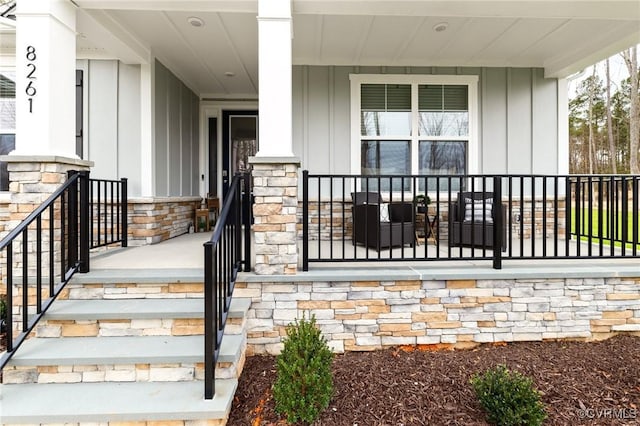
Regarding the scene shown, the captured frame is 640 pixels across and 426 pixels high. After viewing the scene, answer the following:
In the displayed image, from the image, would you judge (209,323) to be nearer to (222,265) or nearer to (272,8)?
(222,265)

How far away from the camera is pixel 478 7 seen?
324 centimetres

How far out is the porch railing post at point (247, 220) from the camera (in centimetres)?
294

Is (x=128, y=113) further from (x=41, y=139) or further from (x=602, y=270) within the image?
(x=602, y=270)

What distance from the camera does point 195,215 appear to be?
6309 mm

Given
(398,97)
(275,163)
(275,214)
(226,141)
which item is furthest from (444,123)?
(226,141)

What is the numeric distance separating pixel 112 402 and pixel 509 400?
2.27 m

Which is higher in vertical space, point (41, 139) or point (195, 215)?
point (41, 139)

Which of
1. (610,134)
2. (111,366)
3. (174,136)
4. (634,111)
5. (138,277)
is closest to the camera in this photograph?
(111,366)

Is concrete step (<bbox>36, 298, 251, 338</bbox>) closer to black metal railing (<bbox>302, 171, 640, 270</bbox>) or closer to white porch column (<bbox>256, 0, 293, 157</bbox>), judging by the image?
black metal railing (<bbox>302, 171, 640, 270</bbox>)

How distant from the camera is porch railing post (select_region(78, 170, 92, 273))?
294cm

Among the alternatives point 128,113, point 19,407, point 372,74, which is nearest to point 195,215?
point 128,113

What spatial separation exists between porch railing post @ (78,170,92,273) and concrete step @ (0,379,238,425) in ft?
3.26

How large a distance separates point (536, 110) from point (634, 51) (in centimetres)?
1147

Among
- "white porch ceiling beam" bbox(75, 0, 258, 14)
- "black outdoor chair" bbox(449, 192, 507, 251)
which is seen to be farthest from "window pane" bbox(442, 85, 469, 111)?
"white porch ceiling beam" bbox(75, 0, 258, 14)
